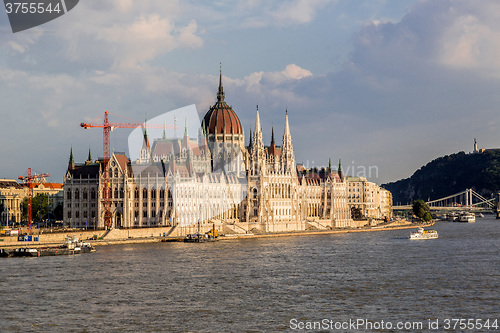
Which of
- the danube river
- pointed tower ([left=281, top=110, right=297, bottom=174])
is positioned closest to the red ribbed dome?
pointed tower ([left=281, top=110, right=297, bottom=174])

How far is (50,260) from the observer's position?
9275 cm

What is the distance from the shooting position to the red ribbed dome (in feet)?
609

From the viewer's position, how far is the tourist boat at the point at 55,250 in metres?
97.8

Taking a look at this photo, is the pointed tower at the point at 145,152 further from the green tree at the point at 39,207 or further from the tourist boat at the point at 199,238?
the tourist boat at the point at 199,238

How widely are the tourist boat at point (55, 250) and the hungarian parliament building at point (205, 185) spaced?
3736cm

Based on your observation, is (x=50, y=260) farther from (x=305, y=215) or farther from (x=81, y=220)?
(x=305, y=215)

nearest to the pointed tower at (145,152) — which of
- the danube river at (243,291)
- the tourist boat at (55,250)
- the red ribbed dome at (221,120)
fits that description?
the red ribbed dome at (221,120)

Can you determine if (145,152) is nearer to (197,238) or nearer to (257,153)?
(257,153)

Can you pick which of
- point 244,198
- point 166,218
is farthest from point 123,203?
point 244,198

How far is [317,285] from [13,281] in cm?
2765

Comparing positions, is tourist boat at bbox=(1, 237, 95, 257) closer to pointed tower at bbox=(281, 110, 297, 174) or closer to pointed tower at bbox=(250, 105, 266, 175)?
pointed tower at bbox=(250, 105, 266, 175)

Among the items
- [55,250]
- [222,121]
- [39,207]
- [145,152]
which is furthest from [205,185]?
[55,250]

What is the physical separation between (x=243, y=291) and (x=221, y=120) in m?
124

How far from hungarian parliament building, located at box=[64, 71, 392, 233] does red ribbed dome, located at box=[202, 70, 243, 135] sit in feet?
0.80
